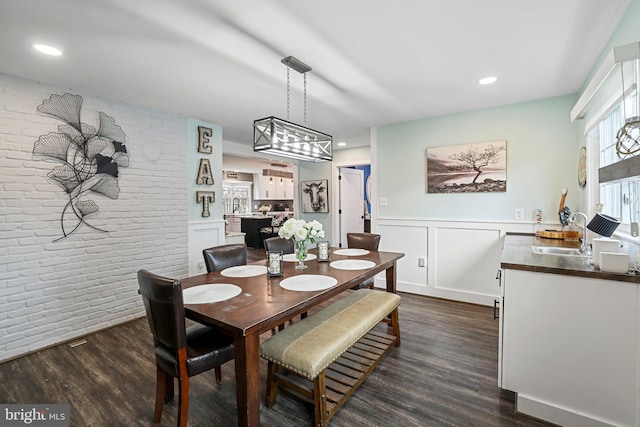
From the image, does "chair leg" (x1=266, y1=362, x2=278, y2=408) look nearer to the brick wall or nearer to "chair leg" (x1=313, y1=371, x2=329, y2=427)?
"chair leg" (x1=313, y1=371, x2=329, y2=427)

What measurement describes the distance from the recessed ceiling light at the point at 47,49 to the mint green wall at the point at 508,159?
344cm

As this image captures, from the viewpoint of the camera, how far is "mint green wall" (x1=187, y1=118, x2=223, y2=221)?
3.68 meters

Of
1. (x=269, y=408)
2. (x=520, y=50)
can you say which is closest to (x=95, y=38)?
(x=269, y=408)

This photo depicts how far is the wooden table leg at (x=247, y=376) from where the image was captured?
1270 millimetres

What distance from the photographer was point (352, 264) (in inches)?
89.1

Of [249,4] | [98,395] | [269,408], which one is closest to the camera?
[249,4]

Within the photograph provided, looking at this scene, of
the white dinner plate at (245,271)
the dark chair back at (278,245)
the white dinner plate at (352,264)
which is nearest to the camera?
the white dinner plate at (245,271)

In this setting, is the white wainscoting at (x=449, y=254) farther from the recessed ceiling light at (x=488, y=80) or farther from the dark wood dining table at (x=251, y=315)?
the dark wood dining table at (x=251, y=315)

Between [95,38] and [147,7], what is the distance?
1.91ft

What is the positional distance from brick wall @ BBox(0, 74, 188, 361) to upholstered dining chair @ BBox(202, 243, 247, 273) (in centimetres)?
135

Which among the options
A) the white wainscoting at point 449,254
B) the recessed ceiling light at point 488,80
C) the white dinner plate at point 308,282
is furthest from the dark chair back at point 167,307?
the white wainscoting at point 449,254

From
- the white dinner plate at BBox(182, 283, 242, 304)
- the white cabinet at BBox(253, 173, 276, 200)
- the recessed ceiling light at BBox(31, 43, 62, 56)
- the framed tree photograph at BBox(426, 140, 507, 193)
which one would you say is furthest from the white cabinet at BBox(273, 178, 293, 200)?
the white dinner plate at BBox(182, 283, 242, 304)

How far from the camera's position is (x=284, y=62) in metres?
2.14

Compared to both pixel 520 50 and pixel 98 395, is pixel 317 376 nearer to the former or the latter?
pixel 98 395
